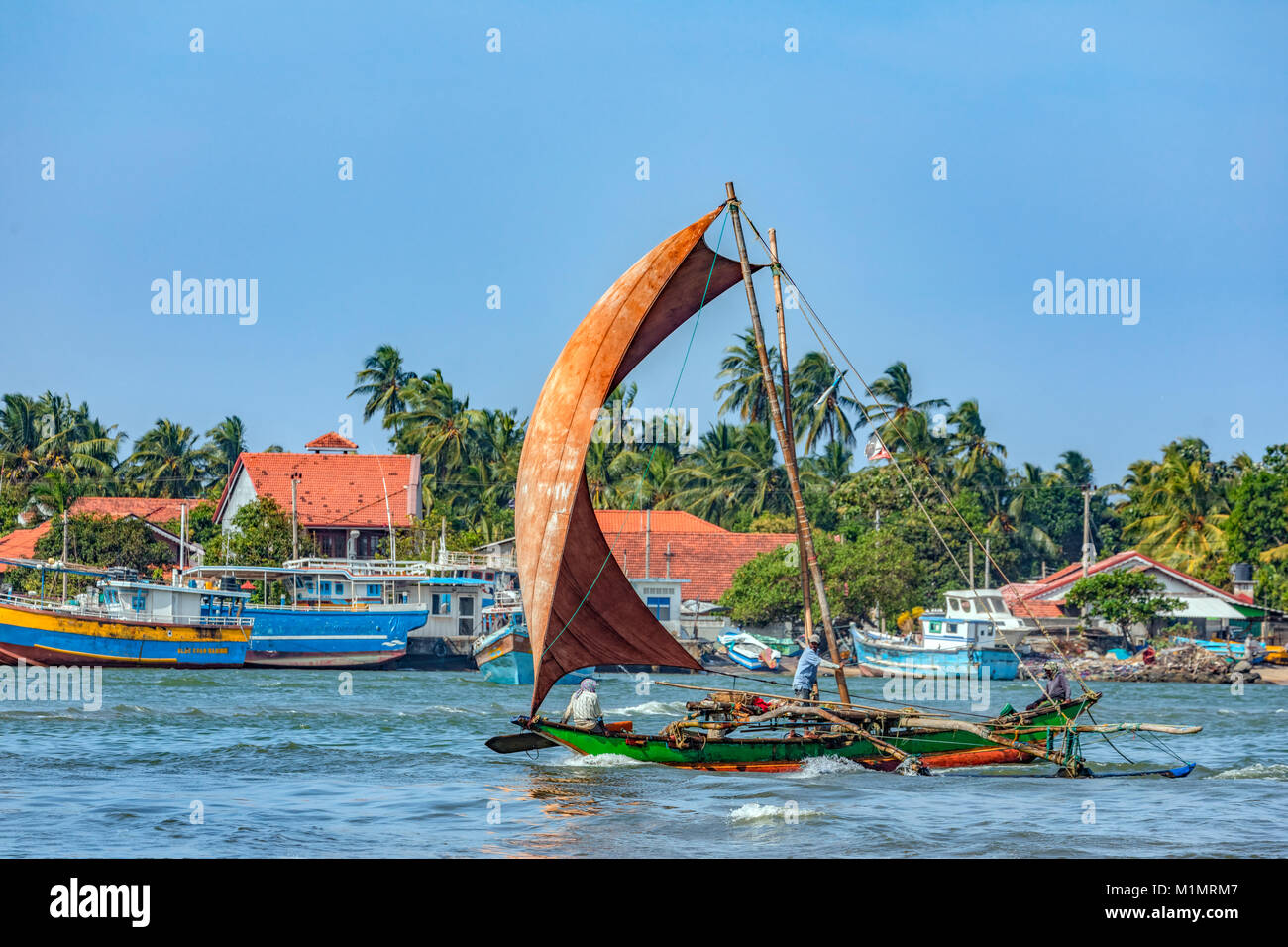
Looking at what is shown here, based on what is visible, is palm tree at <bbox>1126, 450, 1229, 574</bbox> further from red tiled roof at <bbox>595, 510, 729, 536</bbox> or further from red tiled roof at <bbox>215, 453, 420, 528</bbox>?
red tiled roof at <bbox>215, 453, 420, 528</bbox>

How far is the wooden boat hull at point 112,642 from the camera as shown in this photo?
49750 mm

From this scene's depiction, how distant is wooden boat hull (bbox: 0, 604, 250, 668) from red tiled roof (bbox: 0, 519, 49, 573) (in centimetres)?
1805

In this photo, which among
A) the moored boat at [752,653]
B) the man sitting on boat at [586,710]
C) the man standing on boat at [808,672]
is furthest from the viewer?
the moored boat at [752,653]

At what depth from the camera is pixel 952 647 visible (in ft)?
175

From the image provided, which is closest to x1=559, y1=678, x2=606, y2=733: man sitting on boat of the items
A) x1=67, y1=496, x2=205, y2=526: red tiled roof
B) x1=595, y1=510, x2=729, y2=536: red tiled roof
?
x1=595, y1=510, x2=729, y2=536: red tiled roof

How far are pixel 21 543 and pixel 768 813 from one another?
6439cm

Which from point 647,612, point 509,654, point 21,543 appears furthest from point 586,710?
point 21,543

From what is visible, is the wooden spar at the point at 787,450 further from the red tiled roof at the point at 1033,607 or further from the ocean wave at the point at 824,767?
the red tiled roof at the point at 1033,607

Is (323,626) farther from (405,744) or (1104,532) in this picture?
(1104,532)

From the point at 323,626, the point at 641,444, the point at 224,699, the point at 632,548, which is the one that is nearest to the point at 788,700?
the point at 224,699

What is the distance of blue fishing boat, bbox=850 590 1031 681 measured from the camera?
2067 inches

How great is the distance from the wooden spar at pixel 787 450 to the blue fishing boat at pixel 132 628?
36.2m

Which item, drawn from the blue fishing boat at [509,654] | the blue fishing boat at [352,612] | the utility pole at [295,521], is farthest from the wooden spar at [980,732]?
the utility pole at [295,521]

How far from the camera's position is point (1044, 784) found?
66.6 feet
